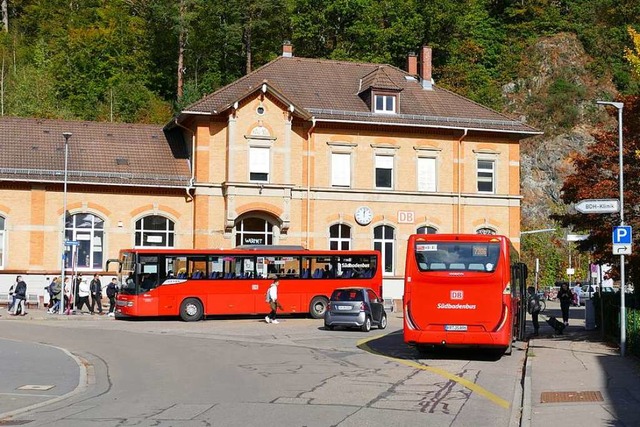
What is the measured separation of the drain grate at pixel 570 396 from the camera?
1575 centimetres

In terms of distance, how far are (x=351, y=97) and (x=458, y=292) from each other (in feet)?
97.3

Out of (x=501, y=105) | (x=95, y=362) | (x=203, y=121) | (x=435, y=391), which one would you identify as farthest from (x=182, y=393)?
(x=501, y=105)

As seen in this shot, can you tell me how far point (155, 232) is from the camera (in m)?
47.8

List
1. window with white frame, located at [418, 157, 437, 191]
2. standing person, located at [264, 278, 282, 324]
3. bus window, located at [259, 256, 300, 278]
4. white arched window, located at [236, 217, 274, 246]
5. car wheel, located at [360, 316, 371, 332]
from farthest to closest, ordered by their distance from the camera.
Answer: window with white frame, located at [418, 157, 437, 191]
white arched window, located at [236, 217, 274, 246]
bus window, located at [259, 256, 300, 278]
standing person, located at [264, 278, 282, 324]
car wheel, located at [360, 316, 371, 332]

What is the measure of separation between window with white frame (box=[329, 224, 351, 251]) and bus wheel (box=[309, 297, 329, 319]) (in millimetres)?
8667

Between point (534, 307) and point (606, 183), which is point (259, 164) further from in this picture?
point (606, 183)

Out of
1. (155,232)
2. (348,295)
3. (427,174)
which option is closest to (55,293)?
(155,232)

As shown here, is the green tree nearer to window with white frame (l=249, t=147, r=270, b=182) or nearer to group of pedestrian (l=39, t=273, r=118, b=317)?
window with white frame (l=249, t=147, r=270, b=182)

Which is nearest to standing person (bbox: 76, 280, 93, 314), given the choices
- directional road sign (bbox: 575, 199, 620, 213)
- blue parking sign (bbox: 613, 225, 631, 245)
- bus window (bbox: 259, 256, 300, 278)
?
bus window (bbox: 259, 256, 300, 278)

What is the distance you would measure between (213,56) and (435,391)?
67602 mm

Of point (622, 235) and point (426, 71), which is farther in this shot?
point (426, 71)

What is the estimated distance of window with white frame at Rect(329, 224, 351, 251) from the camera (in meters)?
49.3

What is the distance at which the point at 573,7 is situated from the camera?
102375 mm

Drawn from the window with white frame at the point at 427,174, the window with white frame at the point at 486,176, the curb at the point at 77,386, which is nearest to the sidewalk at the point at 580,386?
the curb at the point at 77,386
